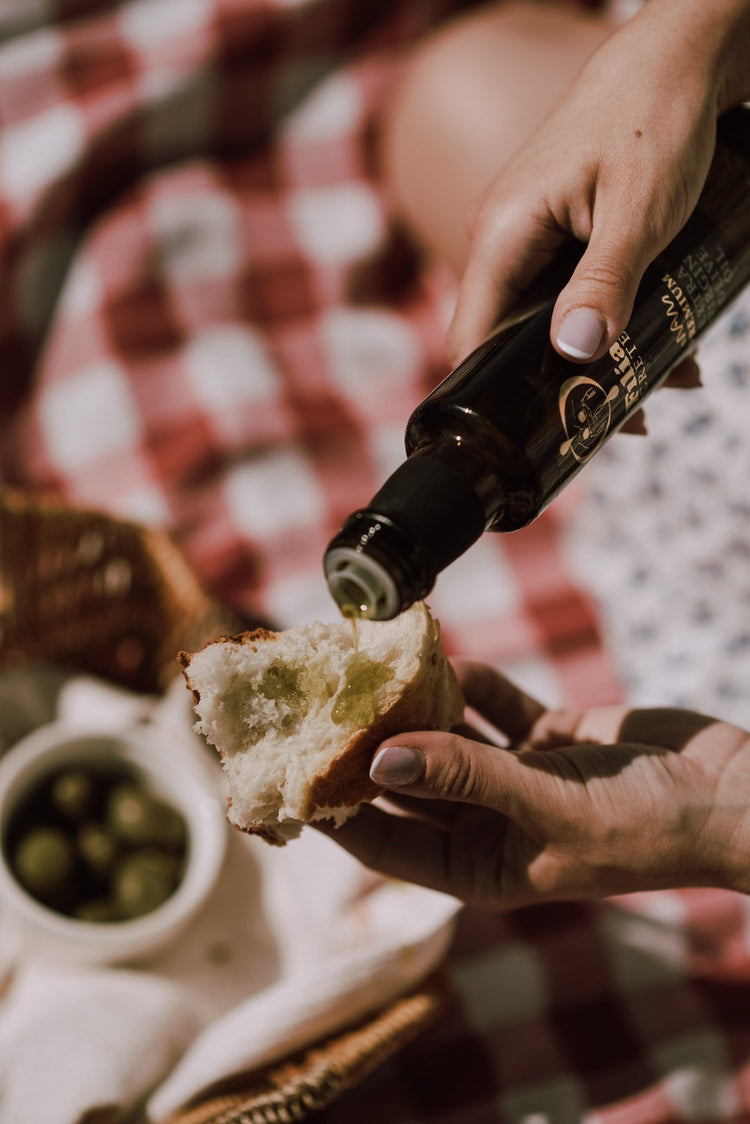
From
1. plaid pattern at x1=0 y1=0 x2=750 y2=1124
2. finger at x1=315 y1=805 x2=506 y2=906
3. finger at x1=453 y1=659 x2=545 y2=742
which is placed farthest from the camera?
plaid pattern at x1=0 y1=0 x2=750 y2=1124

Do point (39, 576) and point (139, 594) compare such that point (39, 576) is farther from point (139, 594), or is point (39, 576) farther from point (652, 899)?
point (652, 899)

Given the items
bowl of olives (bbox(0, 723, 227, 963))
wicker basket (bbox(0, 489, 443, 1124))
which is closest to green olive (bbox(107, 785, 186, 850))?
bowl of olives (bbox(0, 723, 227, 963))

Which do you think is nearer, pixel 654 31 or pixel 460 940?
pixel 654 31

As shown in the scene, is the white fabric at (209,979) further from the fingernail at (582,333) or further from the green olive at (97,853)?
the fingernail at (582,333)

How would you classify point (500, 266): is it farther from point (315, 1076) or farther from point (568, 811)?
point (315, 1076)

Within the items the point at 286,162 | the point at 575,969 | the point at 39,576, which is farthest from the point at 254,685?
the point at 286,162

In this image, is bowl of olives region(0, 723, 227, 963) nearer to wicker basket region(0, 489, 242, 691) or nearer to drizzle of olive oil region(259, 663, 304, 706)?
wicker basket region(0, 489, 242, 691)
